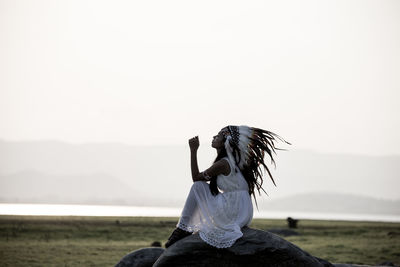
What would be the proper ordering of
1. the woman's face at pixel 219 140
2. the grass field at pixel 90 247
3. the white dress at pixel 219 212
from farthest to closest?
1. the grass field at pixel 90 247
2. the woman's face at pixel 219 140
3. the white dress at pixel 219 212

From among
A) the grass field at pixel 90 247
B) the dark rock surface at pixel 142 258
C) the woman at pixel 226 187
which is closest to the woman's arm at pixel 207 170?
the woman at pixel 226 187

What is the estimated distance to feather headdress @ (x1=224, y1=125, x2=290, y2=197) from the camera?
12430 millimetres

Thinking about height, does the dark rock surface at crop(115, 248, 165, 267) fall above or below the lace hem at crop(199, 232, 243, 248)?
below

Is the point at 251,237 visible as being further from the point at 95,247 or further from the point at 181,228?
the point at 95,247

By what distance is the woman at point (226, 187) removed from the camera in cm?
1191

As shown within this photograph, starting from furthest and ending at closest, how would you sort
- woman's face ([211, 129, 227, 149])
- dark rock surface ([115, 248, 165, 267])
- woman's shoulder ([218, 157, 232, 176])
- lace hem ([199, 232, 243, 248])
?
dark rock surface ([115, 248, 165, 267])
woman's face ([211, 129, 227, 149])
woman's shoulder ([218, 157, 232, 176])
lace hem ([199, 232, 243, 248])

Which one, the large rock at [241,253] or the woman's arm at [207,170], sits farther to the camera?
the woman's arm at [207,170]

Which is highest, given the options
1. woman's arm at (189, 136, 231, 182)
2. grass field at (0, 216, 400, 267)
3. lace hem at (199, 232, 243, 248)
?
woman's arm at (189, 136, 231, 182)

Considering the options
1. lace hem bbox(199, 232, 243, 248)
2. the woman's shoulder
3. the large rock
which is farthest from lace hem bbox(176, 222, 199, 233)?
the woman's shoulder

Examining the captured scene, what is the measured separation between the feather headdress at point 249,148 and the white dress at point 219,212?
10.8 inches

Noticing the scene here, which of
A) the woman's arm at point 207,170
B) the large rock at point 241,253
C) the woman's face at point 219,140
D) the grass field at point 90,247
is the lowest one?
the grass field at point 90,247

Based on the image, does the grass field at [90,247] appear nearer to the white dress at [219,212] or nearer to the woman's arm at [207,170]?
the white dress at [219,212]

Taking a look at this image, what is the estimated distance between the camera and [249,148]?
41.4ft

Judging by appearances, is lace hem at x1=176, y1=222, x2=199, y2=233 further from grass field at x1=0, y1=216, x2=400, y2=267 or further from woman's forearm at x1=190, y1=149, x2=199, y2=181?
grass field at x1=0, y1=216, x2=400, y2=267
